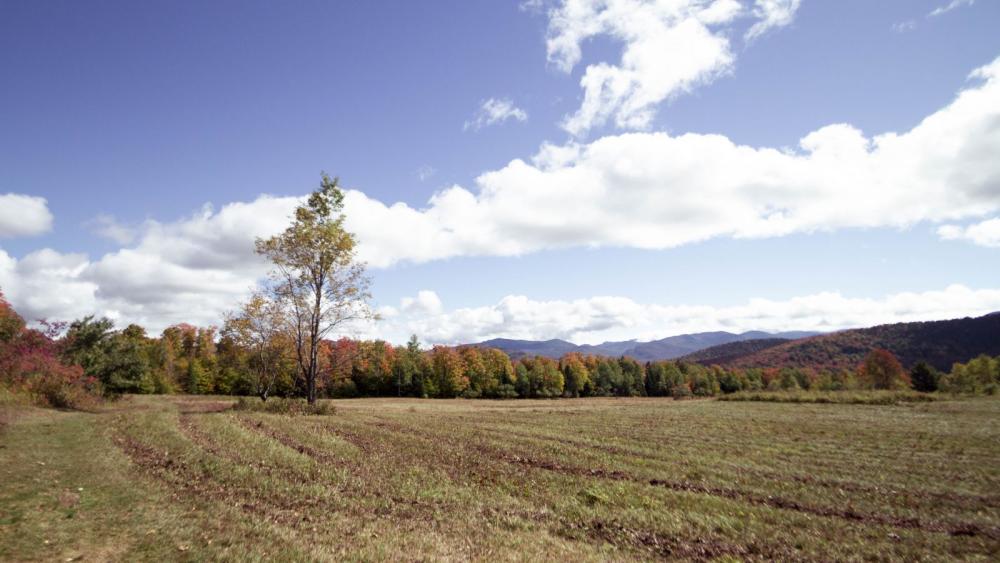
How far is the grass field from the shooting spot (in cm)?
923

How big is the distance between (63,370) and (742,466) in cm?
5183

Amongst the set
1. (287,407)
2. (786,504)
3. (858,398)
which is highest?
(287,407)

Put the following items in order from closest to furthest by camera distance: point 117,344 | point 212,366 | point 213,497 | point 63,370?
1. point 213,497
2. point 63,370
3. point 117,344
4. point 212,366

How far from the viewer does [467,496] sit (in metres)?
13.3

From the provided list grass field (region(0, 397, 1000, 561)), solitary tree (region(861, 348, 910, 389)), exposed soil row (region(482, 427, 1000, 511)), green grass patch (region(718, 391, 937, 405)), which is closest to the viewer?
grass field (region(0, 397, 1000, 561))

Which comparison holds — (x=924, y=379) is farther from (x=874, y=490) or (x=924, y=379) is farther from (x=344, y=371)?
(x=344, y=371)

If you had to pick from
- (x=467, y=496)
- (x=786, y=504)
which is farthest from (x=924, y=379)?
(x=467, y=496)

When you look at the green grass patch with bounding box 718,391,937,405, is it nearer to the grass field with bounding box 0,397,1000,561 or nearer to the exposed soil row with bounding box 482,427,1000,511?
the grass field with bounding box 0,397,1000,561

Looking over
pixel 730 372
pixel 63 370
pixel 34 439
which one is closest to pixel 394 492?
pixel 34 439

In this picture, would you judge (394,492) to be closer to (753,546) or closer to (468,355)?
(753,546)

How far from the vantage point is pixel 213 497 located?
466 inches

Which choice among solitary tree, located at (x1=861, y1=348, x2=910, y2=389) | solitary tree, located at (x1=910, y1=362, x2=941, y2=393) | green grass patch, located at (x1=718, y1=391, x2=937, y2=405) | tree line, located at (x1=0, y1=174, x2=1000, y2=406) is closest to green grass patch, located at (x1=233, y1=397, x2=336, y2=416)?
tree line, located at (x1=0, y1=174, x2=1000, y2=406)

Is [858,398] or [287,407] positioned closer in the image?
[287,407]

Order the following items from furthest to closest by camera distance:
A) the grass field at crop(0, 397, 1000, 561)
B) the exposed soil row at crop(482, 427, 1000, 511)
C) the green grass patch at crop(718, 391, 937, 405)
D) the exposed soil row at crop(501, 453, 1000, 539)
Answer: the green grass patch at crop(718, 391, 937, 405) → the exposed soil row at crop(482, 427, 1000, 511) → the exposed soil row at crop(501, 453, 1000, 539) → the grass field at crop(0, 397, 1000, 561)
